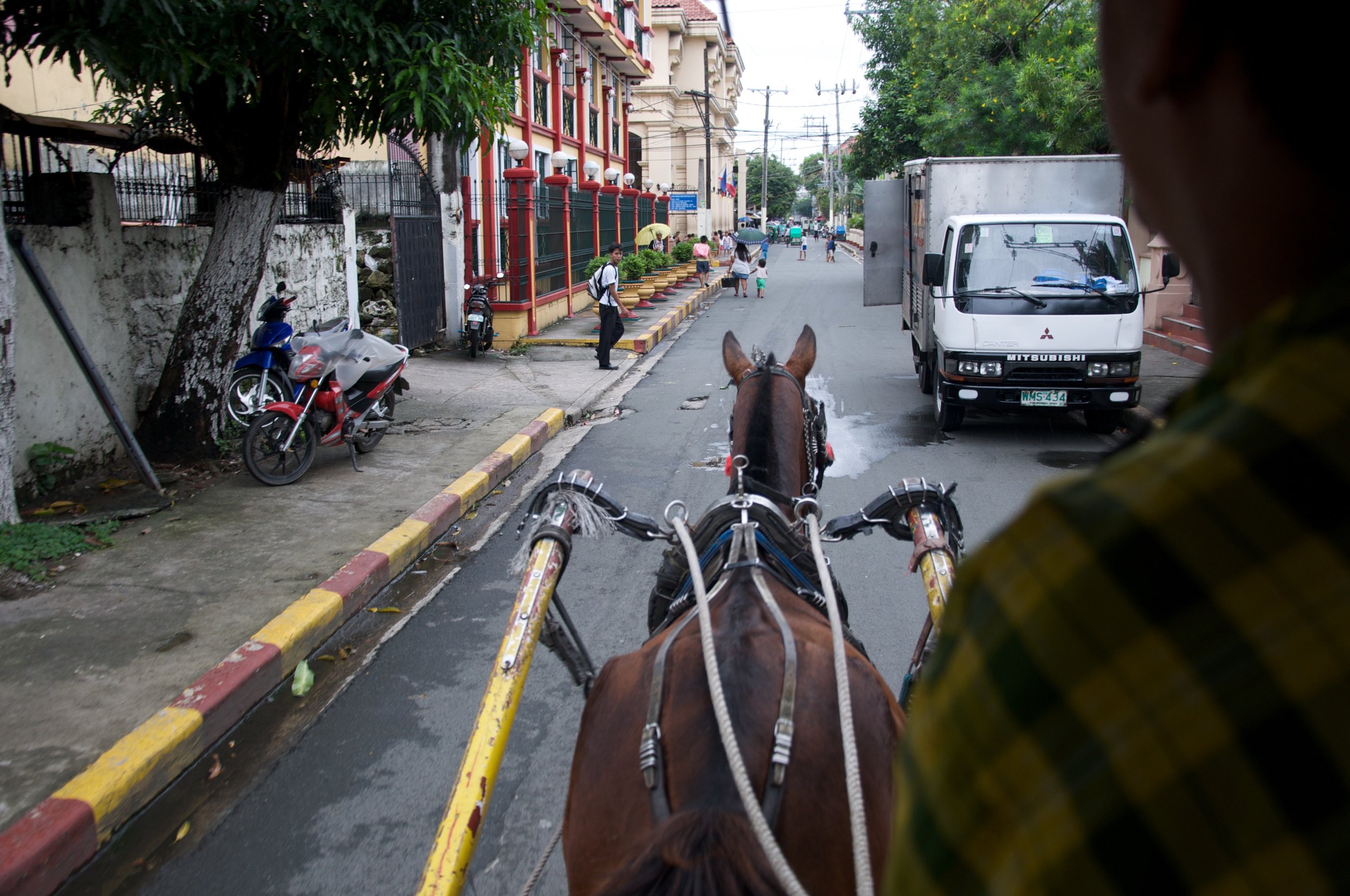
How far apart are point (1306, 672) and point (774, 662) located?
4.87 ft

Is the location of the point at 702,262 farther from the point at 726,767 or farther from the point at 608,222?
the point at 726,767

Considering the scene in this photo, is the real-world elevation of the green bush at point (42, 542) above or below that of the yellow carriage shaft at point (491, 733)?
below

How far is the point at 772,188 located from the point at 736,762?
341 feet

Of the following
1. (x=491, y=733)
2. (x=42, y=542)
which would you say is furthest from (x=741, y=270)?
(x=491, y=733)

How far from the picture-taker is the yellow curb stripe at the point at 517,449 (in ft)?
30.4

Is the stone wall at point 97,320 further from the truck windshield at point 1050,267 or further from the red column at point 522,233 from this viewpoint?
the red column at point 522,233

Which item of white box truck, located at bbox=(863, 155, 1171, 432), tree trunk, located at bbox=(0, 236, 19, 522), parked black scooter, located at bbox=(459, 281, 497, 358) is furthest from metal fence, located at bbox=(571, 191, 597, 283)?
tree trunk, located at bbox=(0, 236, 19, 522)

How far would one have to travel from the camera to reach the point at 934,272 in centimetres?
1012

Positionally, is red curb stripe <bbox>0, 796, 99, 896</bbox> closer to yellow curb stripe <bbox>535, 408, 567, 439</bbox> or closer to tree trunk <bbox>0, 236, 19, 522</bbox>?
tree trunk <bbox>0, 236, 19, 522</bbox>

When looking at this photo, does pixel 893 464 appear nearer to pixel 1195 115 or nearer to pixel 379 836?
pixel 379 836

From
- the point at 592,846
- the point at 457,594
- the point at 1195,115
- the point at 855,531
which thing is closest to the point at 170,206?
the point at 457,594

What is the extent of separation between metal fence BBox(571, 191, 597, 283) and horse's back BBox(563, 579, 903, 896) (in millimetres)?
20168

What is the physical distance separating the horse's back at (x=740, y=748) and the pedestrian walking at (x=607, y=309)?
12.5m

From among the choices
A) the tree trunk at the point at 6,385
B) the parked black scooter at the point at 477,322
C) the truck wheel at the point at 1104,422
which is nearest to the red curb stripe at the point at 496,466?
the tree trunk at the point at 6,385
